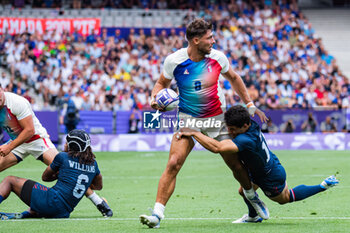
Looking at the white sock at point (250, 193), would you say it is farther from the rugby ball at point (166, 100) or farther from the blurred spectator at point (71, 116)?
the blurred spectator at point (71, 116)

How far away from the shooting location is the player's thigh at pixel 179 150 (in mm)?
7727

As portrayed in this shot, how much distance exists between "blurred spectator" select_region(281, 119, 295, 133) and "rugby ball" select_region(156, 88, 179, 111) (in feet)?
55.7

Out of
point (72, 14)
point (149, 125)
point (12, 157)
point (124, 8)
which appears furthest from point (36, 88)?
point (149, 125)

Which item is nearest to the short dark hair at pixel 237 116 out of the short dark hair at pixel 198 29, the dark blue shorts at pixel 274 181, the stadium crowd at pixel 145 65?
the dark blue shorts at pixel 274 181

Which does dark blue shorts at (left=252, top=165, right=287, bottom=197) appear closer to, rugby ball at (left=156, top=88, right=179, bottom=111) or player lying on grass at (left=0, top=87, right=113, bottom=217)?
rugby ball at (left=156, top=88, right=179, bottom=111)

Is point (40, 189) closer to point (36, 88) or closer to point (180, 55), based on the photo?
point (180, 55)

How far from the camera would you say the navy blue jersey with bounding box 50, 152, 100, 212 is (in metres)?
8.24

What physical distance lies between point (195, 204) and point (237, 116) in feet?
10.1

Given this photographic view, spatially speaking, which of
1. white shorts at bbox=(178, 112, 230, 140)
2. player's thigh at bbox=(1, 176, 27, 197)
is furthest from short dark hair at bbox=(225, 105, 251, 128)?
player's thigh at bbox=(1, 176, 27, 197)

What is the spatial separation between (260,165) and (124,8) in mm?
28564

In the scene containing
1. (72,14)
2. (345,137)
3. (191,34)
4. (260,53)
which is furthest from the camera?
(72,14)

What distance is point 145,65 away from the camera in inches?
1120

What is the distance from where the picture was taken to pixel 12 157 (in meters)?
9.89

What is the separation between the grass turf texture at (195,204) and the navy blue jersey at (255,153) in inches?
25.1
